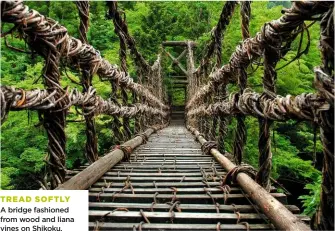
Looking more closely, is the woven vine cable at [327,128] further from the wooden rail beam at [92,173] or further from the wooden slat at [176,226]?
the wooden rail beam at [92,173]

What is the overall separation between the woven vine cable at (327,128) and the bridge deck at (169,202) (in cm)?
42

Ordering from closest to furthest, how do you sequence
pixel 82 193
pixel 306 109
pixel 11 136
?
pixel 306 109
pixel 82 193
pixel 11 136

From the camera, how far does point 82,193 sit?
58.8 inches

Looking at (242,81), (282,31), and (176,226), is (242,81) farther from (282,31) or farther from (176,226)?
(176,226)

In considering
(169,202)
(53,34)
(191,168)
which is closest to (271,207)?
(169,202)

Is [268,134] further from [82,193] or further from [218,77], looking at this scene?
[218,77]

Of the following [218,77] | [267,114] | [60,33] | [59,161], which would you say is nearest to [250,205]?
[267,114]

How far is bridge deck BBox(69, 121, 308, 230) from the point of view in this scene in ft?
4.96

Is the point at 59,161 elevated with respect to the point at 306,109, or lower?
lower

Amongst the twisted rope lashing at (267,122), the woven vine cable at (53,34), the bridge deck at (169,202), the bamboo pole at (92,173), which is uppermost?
the woven vine cable at (53,34)

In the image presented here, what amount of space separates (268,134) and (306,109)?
2.41 ft

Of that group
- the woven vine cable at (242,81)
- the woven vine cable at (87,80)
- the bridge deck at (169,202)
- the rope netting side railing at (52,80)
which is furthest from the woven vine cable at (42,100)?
the woven vine cable at (242,81)

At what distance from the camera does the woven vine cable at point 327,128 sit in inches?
37.7

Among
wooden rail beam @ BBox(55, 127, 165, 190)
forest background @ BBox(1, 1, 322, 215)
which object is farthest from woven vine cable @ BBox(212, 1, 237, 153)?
wooden rail beam @ BBox(55, 127, 165, 190)
